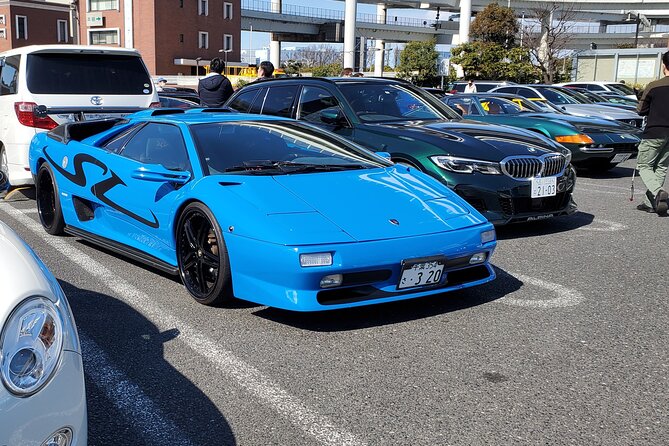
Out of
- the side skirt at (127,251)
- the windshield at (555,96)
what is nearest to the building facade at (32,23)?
the windshield at (555,96)

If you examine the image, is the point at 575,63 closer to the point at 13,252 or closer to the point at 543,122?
the point at 543,122

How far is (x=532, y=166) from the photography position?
6.21 metres

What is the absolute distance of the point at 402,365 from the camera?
3.44 meters

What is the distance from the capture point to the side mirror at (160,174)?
177 inches

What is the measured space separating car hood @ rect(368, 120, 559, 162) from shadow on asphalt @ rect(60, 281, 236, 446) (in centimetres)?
329

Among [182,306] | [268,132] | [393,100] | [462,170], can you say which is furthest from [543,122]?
[182,306]

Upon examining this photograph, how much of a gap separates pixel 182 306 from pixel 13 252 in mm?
2340

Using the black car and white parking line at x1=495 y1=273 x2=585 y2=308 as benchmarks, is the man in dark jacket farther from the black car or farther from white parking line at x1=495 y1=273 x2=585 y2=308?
white parking line at x1=495 y1=273 x2=585 y2=308

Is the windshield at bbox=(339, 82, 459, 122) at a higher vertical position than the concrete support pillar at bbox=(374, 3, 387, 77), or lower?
lower

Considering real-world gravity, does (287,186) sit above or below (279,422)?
above

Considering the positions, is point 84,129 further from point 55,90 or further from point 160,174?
point 55,90

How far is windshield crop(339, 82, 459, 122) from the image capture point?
7216 mm

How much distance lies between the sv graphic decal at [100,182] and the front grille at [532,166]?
10.3 feet

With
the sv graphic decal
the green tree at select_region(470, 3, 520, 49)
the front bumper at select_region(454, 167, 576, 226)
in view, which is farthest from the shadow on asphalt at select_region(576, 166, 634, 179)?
the green tree at select_region(470, 3, 520, 49)
